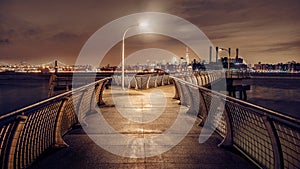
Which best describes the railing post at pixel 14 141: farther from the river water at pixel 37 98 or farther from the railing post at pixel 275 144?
the river water at pixel 37 98

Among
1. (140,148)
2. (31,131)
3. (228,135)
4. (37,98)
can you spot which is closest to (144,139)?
(140,148)

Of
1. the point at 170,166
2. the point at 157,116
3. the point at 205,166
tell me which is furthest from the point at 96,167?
the point at 157,116

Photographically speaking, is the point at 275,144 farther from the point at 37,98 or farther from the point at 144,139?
the point at 37,98

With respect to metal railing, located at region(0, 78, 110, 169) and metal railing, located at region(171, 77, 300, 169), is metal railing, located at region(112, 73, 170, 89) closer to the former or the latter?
metal railing, located at region(171, 77, 300, 169)

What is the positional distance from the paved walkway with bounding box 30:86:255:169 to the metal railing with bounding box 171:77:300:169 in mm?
325

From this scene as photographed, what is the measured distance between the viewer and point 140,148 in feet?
20.3

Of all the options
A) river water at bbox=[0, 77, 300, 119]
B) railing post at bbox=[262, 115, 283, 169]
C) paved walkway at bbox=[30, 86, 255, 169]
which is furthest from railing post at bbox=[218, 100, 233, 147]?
river water at bbox=[0, 77, 300, 119]

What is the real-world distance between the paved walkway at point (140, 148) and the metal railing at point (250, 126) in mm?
325

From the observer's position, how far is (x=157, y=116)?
10.2 meters

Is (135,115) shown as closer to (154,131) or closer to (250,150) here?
(154,131)

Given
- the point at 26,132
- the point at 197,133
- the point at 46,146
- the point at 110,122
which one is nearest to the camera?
the point at 26,132

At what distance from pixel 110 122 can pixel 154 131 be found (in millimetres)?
1894

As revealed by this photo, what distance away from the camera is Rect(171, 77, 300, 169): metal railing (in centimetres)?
417

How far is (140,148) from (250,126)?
241 centimetres
